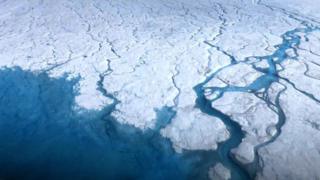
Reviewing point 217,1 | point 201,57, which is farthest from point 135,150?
point 217,1

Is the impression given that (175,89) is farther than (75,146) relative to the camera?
Yes

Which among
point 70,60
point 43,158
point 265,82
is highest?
point 265,82

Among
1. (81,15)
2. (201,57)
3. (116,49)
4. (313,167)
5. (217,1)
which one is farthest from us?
(217,1)

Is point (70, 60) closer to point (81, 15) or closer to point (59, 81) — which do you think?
point (59, 81)
